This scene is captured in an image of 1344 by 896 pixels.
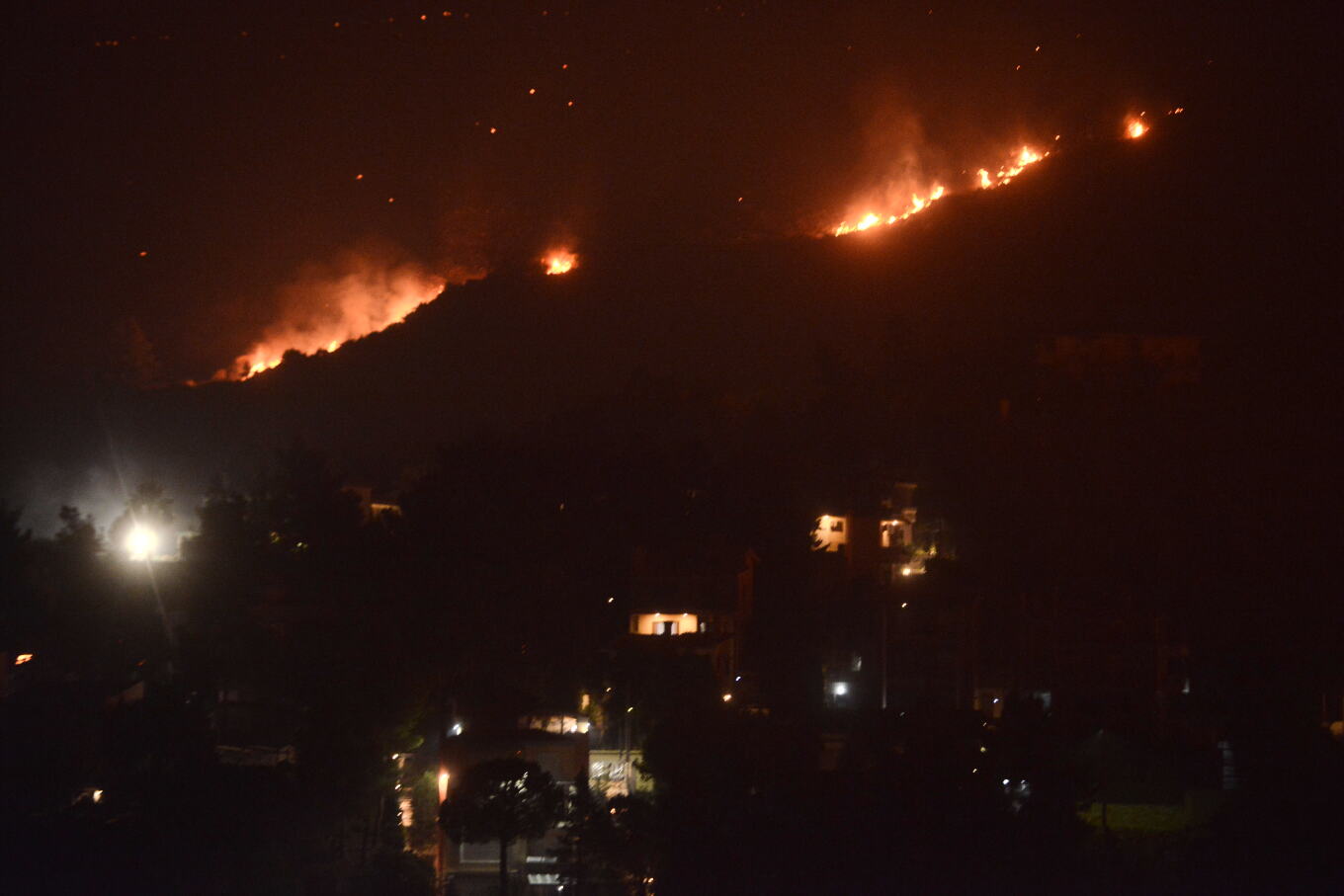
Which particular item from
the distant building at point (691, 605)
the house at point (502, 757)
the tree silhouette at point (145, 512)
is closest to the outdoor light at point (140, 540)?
the tree silhouette at point (145, 512)

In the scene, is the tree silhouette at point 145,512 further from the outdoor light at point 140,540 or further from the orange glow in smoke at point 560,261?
the orange glow in smoke at point 560,261

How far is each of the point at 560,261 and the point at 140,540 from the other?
10002 mm

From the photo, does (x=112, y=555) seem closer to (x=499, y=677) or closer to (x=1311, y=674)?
(x=499, y=677)

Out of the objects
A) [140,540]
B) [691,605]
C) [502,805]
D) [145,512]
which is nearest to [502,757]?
[502,805]

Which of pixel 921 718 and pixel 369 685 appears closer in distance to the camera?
pixel 921 718

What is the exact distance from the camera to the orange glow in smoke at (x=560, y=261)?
22969 millimetres

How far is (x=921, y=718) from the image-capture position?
8.92 meters

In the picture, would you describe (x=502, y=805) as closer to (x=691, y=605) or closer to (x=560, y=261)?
(x=691, y=605)

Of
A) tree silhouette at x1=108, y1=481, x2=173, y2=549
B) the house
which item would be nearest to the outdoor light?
tree silhouette at x1=108, y1=481, x2=173, y2=549

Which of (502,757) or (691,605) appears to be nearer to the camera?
(502,757)

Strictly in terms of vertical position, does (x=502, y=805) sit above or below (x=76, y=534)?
below

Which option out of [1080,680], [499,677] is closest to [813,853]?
[499,677]

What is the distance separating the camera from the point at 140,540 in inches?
641

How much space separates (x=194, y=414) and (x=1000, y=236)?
61.7ft
